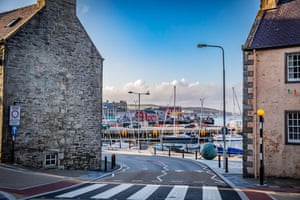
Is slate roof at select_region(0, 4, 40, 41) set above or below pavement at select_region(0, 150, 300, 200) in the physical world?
above

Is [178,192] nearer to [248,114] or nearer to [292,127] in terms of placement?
[248,114]

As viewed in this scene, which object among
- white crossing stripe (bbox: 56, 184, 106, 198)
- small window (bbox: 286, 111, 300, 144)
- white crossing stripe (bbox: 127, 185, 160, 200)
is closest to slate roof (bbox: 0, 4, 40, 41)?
→ white crossing stripe (bbox: 56, 184, 106, 198)

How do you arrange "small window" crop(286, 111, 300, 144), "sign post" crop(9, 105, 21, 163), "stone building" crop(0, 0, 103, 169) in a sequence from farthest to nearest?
1. "stone building" crop(0, 0, 103, 169)
2. "sign post" crop(9, 105, 21, 163)
3. "small window" crop(286, 111, 300, 144)

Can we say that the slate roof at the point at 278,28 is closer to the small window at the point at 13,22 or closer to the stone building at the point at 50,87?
the stone building at the point at 50,87

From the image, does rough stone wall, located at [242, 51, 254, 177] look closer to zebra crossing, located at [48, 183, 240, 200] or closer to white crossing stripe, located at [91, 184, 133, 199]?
zebra crossing, located at [48, 183, 240, 200]

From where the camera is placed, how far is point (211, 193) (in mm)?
12125

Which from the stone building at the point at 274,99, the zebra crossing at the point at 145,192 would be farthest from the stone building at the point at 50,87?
the stone building at the point at 274,99

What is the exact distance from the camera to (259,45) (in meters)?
17.0

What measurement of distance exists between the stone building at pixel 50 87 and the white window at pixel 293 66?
13113mm

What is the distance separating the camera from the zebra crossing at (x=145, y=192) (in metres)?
11.2

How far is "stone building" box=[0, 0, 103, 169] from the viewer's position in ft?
57.9

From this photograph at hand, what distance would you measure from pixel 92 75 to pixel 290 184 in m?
14.8

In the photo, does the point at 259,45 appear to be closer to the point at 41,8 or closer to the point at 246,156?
the point at 246,156

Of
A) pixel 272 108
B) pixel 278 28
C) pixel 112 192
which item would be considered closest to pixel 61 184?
pixel 112 192
